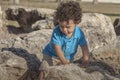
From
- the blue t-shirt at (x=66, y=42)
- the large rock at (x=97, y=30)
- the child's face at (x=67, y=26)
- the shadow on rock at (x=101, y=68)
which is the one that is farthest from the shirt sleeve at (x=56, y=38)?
the large rock at (x=97, y=30)

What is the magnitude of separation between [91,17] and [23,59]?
15.3ft

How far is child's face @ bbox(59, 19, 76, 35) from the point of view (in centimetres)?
541

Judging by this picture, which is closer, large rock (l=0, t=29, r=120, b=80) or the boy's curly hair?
large rock (l=0, t=29, r=120, b=80)

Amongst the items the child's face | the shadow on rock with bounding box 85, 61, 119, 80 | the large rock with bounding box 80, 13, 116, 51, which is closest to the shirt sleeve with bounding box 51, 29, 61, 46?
the child's face

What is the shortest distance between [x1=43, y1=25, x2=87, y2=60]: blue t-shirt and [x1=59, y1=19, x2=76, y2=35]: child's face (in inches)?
5.8

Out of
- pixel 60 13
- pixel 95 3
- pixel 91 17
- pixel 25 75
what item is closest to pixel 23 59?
pixel 25 75

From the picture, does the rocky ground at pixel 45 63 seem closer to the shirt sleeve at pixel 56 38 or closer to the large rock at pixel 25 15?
the shirt sleeve at pixel 56 38

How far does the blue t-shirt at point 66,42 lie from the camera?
563cm

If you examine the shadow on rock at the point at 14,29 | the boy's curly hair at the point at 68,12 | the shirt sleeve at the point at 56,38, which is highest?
the boy's curly hair at the point at 68,12

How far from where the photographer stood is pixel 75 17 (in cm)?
550

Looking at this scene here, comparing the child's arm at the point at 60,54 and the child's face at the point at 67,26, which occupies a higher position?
the child's face at the point at 67,26

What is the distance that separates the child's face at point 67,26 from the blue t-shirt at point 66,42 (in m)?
0.15

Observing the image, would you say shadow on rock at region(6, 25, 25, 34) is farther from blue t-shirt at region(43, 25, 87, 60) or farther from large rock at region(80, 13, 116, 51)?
blue t-shirt at region(43, 25, 87, 60)

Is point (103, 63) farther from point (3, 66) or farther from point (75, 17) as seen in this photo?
point (3, 66)
